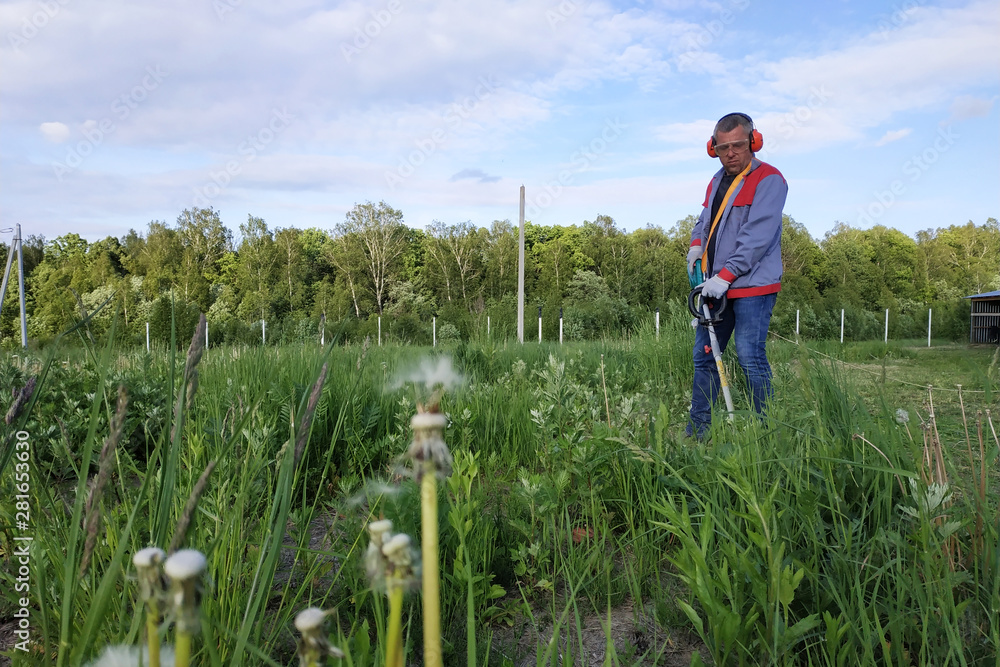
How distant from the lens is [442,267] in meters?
45.6

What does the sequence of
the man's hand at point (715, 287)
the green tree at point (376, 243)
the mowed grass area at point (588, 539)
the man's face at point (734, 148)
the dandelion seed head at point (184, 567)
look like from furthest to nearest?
the green tree at point (376, 243)
the man's face at point (734, 148)
the man's hand at point (715, 287)
the mowed grass area at point (588, 539)
the dandelion seed head at point (184, 567)

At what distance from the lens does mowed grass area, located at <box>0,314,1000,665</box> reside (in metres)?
1.07

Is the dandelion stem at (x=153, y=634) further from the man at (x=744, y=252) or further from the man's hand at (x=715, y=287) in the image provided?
the man's hand at (x=715, y=287)

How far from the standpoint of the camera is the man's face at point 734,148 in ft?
12.5

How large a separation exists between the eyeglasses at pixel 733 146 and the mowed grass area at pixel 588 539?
1.84 metres

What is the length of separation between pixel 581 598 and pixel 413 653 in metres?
0.49

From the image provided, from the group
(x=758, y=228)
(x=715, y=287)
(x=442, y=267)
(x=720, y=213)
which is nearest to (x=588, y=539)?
(x=715, y=287)

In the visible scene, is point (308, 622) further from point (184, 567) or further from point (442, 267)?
point (442, 267)

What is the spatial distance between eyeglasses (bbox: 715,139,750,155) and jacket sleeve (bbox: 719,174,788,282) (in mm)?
265

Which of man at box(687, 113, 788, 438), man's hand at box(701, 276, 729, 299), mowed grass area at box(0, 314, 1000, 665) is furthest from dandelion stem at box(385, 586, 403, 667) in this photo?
man's hand at box(701, 276, 729, 299)

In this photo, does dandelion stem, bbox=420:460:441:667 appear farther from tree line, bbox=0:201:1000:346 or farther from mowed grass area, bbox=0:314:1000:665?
tree line, bbox=0:201:1000:346

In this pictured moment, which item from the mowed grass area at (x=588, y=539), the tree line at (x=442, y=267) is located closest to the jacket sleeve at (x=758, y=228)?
the mowed grass area at (x=588, y=539)

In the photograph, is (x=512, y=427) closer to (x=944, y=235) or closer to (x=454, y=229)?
(x=454, y=229)

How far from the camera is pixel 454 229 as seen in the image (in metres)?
48.0
